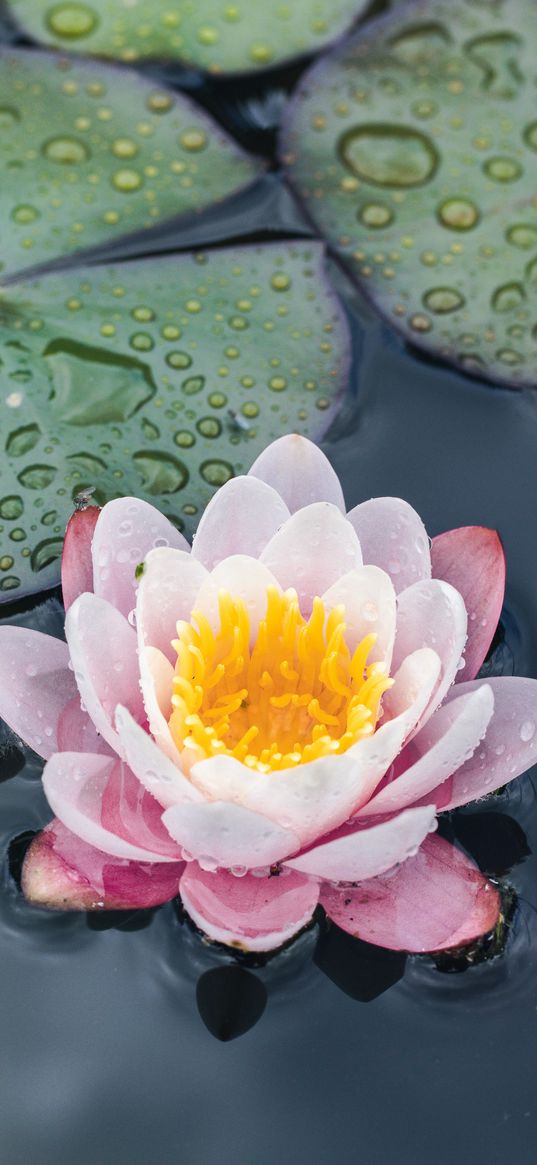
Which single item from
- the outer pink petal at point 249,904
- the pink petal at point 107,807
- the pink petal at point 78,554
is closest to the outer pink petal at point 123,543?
the pink petal at point 78,554

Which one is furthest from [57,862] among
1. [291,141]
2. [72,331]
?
[291,141]

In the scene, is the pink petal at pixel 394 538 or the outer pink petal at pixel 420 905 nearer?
the outer pink petal at pixel 420 905

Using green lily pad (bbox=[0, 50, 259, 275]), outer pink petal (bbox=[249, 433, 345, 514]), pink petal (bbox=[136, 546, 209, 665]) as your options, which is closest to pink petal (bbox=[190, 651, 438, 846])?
pink petal (bbox=[136, 546, 209, 665])

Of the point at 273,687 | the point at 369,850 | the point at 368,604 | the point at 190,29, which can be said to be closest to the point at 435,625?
the point at 368,604

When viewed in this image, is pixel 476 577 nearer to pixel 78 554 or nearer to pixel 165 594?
pixel 165 594

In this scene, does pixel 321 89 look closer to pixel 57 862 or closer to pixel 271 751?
pixel 271 751

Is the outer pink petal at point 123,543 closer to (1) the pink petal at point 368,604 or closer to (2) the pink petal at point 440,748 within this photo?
(1) the pink petal at point 368,604
